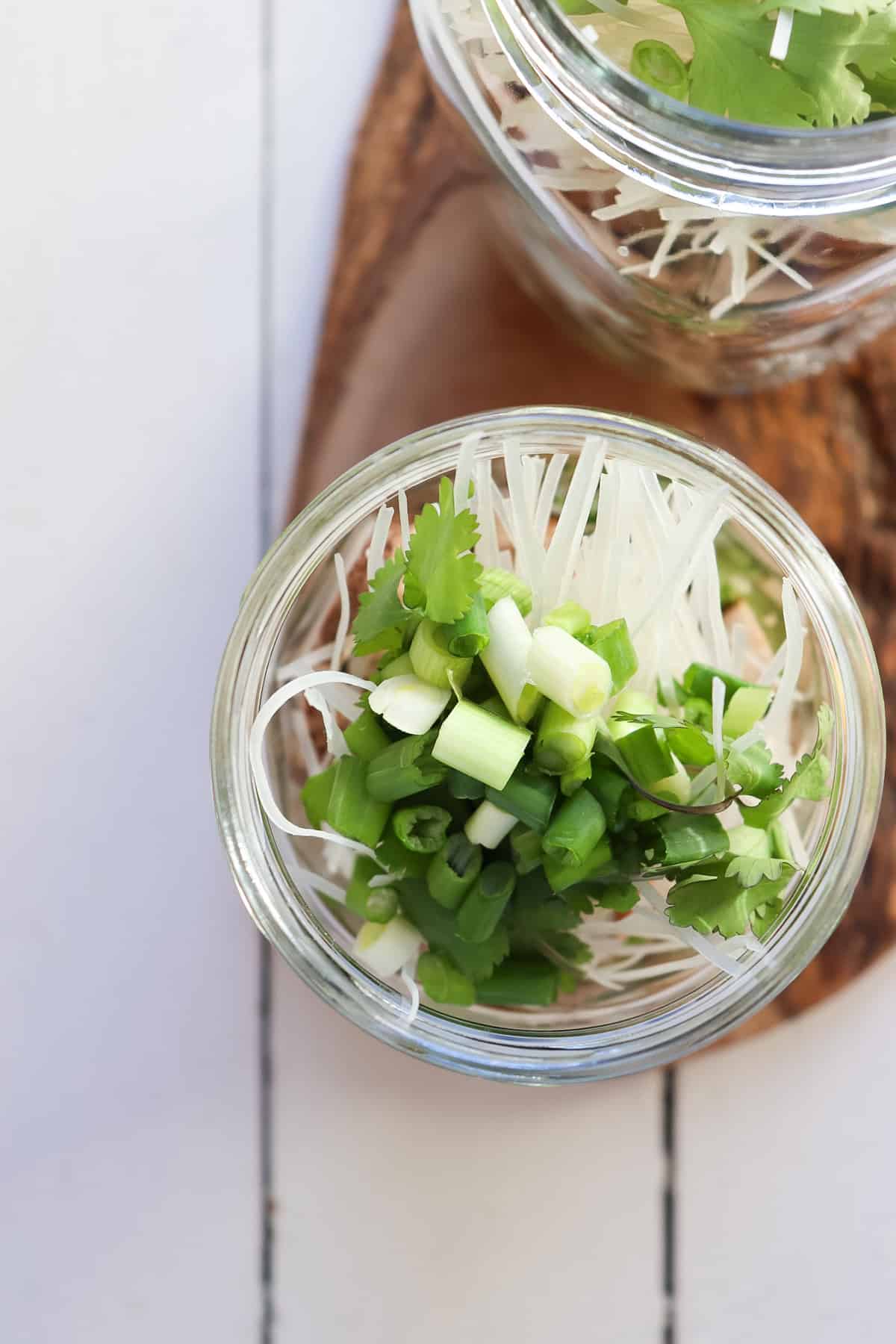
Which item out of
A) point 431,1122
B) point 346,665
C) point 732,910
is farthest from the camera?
point 431,1122

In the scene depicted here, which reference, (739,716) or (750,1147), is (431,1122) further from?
(739,716)

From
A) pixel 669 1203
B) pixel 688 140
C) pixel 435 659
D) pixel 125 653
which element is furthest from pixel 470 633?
pixel 669 1203

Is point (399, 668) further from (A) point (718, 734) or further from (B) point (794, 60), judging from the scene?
(B) point (794, 60)

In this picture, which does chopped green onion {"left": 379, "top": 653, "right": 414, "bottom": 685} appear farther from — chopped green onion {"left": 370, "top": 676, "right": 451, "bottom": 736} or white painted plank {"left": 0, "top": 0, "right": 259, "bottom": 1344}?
white painted plank {"left": 0, "top": 0, "right": 259, "bottom": 1344}

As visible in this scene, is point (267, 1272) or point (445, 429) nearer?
point (445, 429)

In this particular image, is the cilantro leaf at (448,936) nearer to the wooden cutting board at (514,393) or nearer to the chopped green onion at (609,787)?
the chopped green onion at (609,787)

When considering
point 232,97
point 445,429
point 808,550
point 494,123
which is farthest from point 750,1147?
point 232,97
